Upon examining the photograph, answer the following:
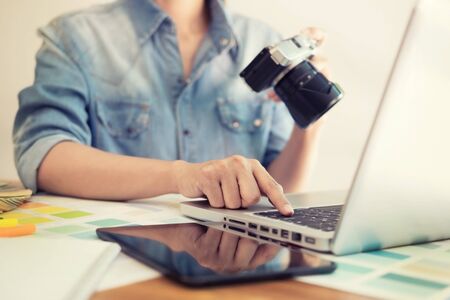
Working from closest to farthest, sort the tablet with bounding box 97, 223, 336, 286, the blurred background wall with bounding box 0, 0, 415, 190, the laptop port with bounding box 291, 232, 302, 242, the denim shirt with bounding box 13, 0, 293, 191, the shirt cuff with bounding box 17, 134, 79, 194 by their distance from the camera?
the tablet with bounding box 97, 223, 336, 286 → the laptop port with bounding box 291, 232, 302, 242 → the shirt cuff with bounding box 17, 134, 79, 194 → the denim shirt with bounding box 13, 0, 293, 191 → the blurred background wall with bounding box 0, 0, 415, 190

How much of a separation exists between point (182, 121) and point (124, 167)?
0.37 metres

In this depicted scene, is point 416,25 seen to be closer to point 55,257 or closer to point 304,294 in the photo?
point 304,294

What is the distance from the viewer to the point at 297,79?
Result: 66 cm

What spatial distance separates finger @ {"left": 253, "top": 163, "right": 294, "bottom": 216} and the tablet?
0.07m

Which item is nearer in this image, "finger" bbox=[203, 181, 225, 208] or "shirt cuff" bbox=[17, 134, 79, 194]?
"finger" bbox=[203, 181, 225, 208]

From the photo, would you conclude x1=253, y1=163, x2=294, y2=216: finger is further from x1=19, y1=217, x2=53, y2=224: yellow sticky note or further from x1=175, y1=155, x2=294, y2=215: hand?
x1=19, y1=217, x2=53, y2=224: yellow sticky note

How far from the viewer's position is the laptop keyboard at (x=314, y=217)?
17.4 inches

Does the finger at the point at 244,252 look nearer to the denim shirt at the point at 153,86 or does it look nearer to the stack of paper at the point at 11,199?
the stack of paper at the point at 11,199

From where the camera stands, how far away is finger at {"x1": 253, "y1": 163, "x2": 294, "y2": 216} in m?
0.51

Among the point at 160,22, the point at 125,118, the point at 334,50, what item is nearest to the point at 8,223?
the point at 125,118

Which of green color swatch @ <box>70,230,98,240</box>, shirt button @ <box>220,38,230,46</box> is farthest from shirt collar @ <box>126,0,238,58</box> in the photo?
green color swatch @ <box>70,230,98,240</box>

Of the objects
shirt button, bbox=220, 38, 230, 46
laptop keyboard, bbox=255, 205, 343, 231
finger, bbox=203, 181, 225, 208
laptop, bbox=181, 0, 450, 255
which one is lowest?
finger, bbox=203, 181, 225, 208

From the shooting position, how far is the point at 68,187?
2.46ft

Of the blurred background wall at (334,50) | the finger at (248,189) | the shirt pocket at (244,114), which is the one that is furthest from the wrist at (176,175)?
the blurred background wall at (334,50)
